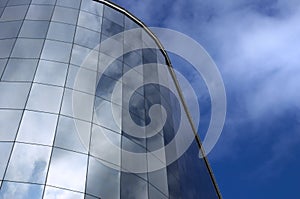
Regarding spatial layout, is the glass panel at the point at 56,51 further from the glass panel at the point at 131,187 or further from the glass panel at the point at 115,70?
the glass panel at the point at 131,187

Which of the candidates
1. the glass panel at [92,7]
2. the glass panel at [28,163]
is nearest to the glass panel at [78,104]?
the glass panel at [28,163]

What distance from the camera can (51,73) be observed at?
20594 mm

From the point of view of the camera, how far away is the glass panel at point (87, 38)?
23.3 m

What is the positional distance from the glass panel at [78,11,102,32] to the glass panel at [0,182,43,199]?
1283 cm

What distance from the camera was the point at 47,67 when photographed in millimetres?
20844

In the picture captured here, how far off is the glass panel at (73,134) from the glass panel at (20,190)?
2590mm

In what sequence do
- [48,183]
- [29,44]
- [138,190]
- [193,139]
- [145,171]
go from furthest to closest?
[193,139] < [29,44] < [145,171] < [138,190] < [48,183]

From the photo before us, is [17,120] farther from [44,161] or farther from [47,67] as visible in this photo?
[47,67]

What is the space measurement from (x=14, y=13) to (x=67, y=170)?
13.4m

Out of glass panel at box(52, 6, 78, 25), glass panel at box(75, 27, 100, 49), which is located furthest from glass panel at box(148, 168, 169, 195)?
glass panel at box(52, 6, 78, 25)

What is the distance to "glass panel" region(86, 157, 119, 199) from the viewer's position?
16.9m

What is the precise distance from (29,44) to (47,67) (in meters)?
2.46

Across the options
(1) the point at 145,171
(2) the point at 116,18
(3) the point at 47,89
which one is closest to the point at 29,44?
(3) the point at 47,89

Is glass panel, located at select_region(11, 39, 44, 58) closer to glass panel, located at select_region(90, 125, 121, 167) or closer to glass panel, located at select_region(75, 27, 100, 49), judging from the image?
glass panel, located at select_region(75, 27, 100, 49)
